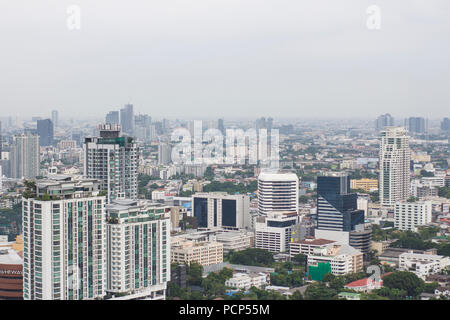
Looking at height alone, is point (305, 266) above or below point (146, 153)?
below

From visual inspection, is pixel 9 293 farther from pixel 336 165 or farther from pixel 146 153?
pixel 336 165

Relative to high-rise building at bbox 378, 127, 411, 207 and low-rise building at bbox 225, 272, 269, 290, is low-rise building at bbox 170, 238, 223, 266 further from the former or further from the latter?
high-rise building at bbox 378, 127, 411, 207

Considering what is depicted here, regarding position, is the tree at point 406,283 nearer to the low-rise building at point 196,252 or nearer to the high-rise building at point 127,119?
the low-rise building at point 196,252

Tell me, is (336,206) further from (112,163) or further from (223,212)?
(112,163)

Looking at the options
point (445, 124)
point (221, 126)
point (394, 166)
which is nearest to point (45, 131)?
point (221, 126)

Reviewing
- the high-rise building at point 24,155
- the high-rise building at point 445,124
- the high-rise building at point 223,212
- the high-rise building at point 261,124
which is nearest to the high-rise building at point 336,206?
the high-rise building at point 223,212

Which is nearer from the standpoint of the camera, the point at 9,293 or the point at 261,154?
the point at 9,293
